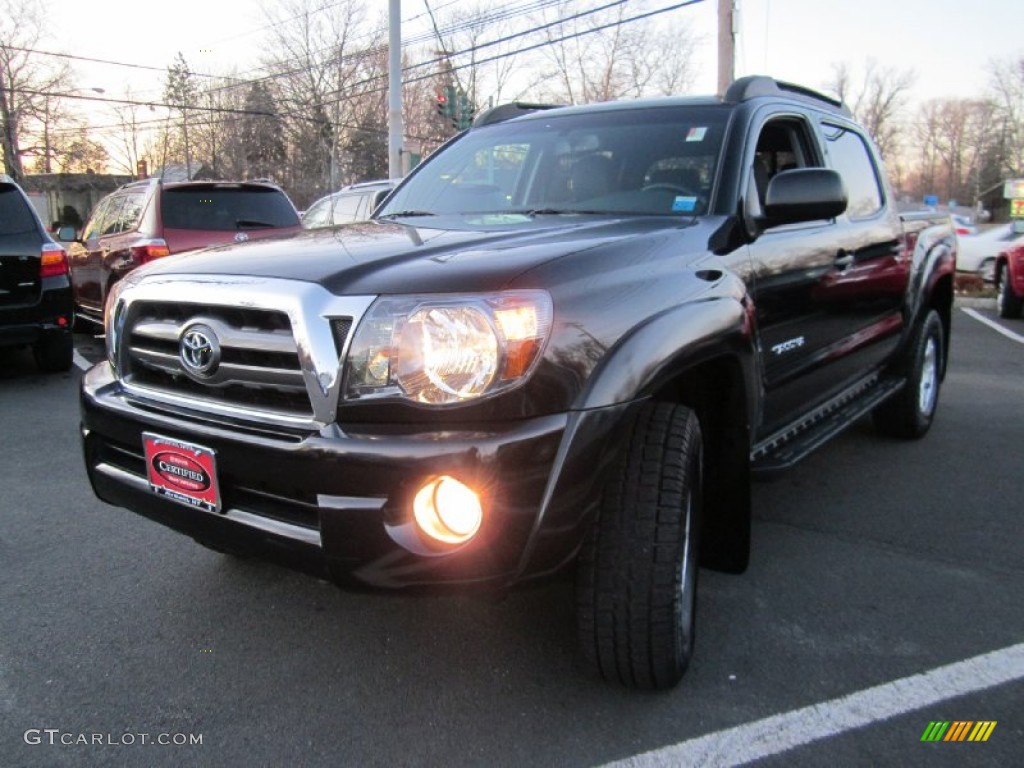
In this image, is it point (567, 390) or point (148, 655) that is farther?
point (148, 655)

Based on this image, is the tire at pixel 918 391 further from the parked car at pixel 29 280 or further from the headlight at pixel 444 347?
the parked car at pixel 29 280

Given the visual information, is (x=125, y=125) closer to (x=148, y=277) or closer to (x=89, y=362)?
(x=89, y=362)

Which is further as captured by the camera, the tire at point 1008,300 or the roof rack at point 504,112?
the tire at point 1008,300

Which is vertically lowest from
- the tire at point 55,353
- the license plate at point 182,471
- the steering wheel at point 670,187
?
the tire at point 55,353

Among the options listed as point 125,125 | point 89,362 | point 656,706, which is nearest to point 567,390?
point 656,706

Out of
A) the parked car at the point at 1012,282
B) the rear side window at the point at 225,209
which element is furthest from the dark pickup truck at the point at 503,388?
the parked car at the point at 1012,282

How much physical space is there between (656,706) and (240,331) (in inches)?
61.2

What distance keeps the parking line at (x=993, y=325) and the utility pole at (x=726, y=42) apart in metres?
6.09

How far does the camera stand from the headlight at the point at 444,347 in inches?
76.2

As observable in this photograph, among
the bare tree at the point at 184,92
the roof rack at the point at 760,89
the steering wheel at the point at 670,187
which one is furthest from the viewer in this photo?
the bare tree at the point at 184,92

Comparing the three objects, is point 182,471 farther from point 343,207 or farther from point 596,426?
point 343,207

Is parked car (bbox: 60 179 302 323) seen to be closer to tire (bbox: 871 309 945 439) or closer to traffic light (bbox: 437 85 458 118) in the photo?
tire (bbox: 871 309 945 439)

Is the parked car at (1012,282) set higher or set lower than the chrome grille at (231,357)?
lower

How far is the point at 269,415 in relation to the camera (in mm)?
2119
